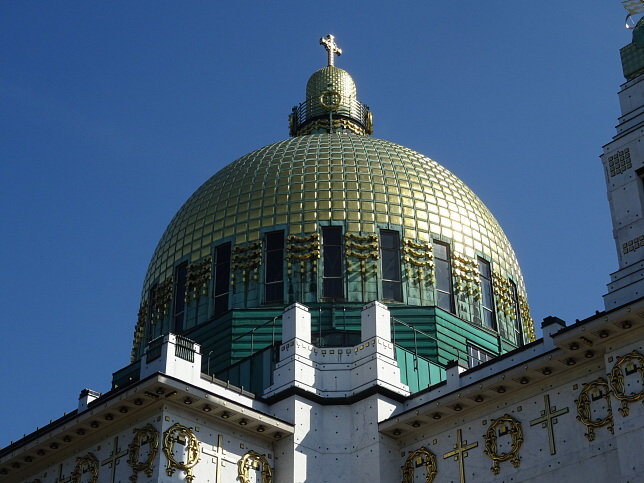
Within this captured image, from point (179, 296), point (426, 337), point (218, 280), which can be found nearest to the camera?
point (426, 337)

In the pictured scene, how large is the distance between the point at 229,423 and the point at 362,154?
601 inches

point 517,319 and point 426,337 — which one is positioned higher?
point 517,319

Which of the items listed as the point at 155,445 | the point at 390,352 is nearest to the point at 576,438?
the point at 390,352

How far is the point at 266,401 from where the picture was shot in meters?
33.8

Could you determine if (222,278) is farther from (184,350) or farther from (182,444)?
(182,444)

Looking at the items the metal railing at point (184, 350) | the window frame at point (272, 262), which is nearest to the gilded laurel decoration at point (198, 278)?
the window frame at point (272, 262)

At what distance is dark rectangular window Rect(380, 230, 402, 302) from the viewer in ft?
132

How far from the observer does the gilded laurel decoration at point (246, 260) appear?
40.7 metres

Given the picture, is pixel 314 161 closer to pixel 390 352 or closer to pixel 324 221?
pixel 324 221

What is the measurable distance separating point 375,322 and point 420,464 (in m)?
4.68

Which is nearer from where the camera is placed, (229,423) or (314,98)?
(229,423)

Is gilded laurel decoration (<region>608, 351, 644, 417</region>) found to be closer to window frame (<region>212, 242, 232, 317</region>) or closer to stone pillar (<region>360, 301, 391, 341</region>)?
stone pillar (<region>360, 301, 391, 341</region>)

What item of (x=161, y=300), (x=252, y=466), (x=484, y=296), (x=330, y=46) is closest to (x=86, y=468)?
(x=252, y=466)

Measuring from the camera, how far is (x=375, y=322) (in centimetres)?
3497
